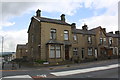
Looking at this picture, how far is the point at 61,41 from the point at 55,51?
2.86 metres

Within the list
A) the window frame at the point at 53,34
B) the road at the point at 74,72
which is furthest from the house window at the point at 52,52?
the road at the point at 74,72

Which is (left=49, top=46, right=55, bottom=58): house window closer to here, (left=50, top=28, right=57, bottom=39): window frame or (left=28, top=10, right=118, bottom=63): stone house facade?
(left=28, top=10, right=118, bottom=63): stone house facade

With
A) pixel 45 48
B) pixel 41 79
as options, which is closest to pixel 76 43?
pixel 45 48

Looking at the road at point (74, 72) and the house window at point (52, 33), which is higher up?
the house window at point (52, 33)

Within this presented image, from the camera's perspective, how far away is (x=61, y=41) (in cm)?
3000

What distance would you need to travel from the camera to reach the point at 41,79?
43.1 feet

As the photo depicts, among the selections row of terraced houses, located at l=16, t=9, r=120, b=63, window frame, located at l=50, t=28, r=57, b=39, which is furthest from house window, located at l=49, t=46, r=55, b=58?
window frame, located at l=50, t=28, r=57, b=39

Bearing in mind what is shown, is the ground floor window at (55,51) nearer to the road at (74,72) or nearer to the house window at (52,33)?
the house window at (52,33)

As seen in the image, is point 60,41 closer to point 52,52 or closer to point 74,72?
point 52,52

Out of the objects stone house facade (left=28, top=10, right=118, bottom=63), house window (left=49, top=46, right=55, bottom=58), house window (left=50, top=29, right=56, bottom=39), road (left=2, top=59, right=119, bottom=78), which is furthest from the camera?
house window (left=50, top=29, right=56, bottom=39)

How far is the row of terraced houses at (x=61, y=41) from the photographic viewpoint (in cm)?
2803

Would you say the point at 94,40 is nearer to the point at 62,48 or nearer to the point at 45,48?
the point at 62,48

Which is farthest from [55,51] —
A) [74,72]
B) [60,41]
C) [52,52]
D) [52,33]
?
[74,72]

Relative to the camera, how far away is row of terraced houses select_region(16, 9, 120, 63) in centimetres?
2803
